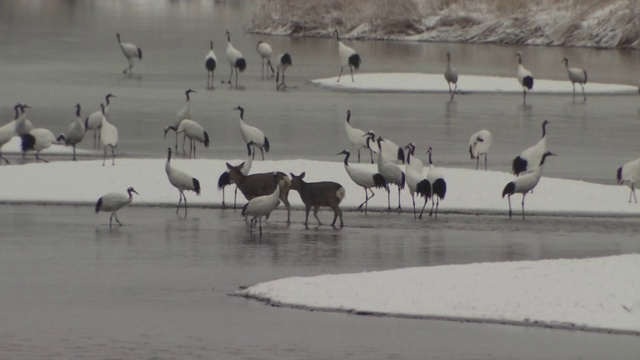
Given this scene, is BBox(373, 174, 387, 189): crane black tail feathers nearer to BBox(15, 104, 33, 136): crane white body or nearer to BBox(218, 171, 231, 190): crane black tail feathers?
BBox(218, 171, 231, 190): crane black tail feathers

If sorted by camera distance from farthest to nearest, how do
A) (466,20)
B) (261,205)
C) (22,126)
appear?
(466,20) < (22,126) < (261,205)

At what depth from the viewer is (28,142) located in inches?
834

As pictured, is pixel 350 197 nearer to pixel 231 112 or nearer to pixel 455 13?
pixel 231 112

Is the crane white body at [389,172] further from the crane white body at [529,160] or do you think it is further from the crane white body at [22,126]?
the crane white body at [22,126]

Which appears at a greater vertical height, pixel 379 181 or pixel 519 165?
pixel 519 165

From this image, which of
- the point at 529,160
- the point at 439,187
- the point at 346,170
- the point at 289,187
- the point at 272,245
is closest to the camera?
the point at 272,245

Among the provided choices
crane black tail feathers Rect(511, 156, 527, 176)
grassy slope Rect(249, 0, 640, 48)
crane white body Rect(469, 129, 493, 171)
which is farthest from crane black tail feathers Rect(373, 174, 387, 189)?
grassy slope Rect(249, 0, 640, 48)

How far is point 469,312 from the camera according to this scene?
1155 centimetres

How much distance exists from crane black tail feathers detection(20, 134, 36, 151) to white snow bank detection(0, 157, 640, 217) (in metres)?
1.77

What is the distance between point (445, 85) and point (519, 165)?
16970 mm

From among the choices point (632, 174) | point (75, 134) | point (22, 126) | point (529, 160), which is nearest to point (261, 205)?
point (632, 174)

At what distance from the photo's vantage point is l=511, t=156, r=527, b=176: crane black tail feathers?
1916 cm

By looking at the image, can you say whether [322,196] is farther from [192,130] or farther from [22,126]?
[22,126]

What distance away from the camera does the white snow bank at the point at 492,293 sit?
1140 centimetres
